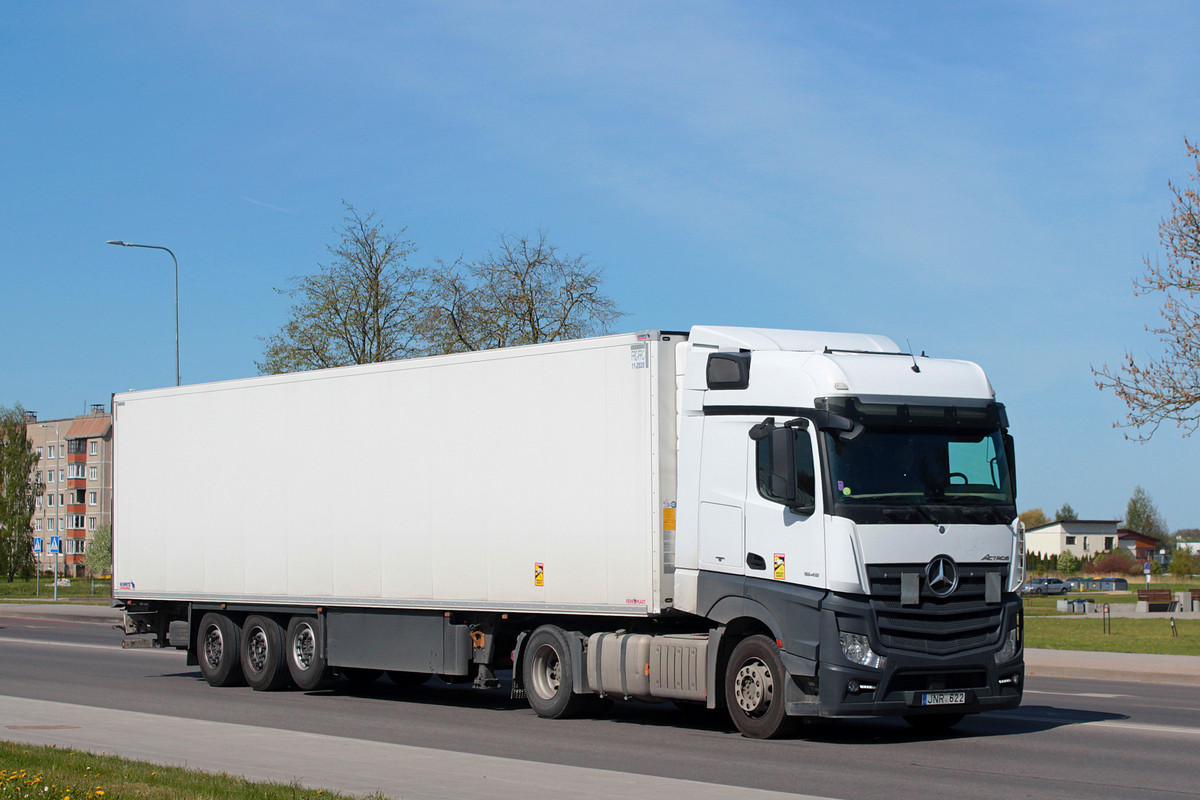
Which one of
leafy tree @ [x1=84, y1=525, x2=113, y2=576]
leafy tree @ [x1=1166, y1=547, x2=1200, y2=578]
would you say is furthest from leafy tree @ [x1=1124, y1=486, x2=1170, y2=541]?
leafy tree @ [x1=84, y1=525, x2=113, y2=576]

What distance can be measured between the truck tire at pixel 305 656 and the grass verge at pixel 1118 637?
14.9 metres

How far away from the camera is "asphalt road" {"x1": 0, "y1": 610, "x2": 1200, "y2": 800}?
401 inches

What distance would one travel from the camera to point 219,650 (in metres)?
18.8

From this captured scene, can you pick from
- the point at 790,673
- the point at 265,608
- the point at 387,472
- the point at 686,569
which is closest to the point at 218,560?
the point at 265,608

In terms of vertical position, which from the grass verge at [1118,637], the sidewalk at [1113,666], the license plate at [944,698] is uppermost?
the license plate at [944,698]

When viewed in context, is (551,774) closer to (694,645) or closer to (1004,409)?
(694,645)

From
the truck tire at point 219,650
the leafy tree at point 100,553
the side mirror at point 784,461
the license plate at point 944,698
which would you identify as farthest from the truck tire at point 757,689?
the leafy tree at point 100,553

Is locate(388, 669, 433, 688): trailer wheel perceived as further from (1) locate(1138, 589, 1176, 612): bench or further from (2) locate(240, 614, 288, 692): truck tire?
(1) locate(1138, 589, 1176, 612): bench

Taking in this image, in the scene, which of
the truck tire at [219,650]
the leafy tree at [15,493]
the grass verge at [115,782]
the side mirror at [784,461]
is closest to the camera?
the grass verge at [115,782]

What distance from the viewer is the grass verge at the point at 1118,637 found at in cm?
2623

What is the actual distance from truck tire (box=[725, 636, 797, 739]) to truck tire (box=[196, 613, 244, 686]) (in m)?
8.51

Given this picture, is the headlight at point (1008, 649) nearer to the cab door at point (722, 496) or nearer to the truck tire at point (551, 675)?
the cab door at point (722, 496)

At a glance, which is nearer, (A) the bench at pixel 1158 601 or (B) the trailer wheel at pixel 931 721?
(B) the trailer wheel at pixel 931 721

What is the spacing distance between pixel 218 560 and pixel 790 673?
965cm
